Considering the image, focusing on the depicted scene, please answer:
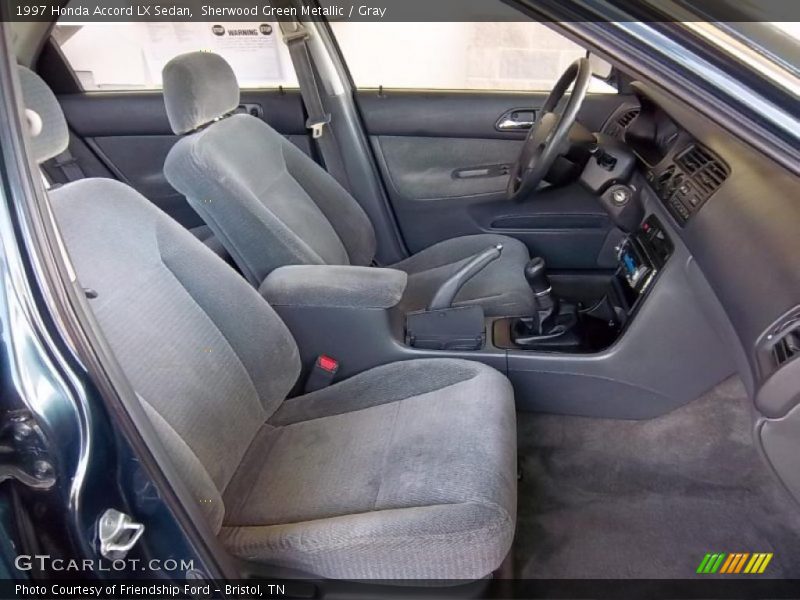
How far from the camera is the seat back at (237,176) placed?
1415mm

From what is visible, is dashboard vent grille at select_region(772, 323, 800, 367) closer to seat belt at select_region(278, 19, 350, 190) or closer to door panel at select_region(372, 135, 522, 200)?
door panel at select_region(372, 135, 522, 200)

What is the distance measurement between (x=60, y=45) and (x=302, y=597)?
220 centimetres

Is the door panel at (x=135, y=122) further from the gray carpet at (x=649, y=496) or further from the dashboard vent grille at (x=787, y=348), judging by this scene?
the dashboard vent grille at (x=787, y=348)

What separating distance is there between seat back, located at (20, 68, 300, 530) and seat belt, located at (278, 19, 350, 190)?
113 centimetres

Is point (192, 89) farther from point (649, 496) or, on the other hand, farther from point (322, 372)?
point (649, 496)

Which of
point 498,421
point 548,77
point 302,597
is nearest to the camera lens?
point 302,597

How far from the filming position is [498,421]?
118cm

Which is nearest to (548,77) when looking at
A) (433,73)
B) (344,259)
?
(433,73)

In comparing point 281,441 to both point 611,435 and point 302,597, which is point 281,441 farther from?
point 611,435

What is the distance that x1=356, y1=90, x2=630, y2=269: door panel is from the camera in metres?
2.15

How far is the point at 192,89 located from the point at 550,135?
0.87 m

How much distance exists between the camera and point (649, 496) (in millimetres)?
1491
